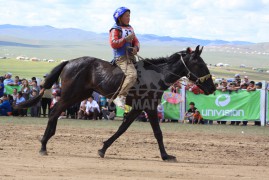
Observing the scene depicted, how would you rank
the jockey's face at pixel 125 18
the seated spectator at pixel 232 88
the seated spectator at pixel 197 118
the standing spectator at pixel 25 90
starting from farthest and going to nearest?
the standing spectator at pixel 25 90 < the seated spectator at pixel 232 88 < the seated spectator at pixel 197 118 < the jockey's face at pixel 125 18

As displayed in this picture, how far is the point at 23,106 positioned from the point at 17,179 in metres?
4.46

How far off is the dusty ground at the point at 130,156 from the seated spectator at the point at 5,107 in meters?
4.49

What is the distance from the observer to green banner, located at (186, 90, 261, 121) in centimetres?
2200

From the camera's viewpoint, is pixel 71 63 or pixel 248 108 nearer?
pixel 71 63

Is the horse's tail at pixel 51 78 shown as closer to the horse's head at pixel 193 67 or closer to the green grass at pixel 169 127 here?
the horse's head at pixel 193 67

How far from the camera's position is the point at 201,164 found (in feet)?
36.8

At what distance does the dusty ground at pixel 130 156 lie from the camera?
31.2ft

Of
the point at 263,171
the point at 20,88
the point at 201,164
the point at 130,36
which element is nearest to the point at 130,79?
the point at 130,36

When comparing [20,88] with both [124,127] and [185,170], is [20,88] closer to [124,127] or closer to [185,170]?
[124,127]

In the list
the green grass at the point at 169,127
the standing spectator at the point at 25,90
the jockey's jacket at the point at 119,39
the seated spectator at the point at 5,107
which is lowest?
the green grass at the point at 169,127

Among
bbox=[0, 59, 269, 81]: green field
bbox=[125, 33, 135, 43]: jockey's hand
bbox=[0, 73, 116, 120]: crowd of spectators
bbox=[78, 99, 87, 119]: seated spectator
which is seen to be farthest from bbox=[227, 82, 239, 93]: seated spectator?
bbox=[0, 59, 269, 81]: green field

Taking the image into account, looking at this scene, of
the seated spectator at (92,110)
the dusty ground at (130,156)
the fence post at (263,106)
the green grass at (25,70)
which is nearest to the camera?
the dusty ground at (130,156)

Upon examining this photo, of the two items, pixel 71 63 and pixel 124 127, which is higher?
pixel 71 63

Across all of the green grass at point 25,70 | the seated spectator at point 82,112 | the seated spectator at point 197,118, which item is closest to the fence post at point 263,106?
the seated spectator at point 197,118
